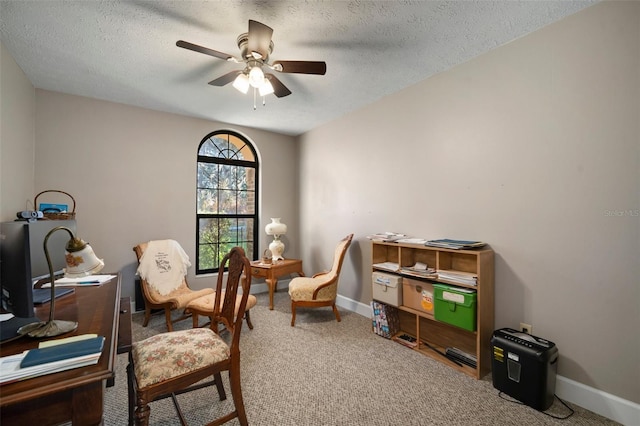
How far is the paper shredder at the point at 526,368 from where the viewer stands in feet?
5.73

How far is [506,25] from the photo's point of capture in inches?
77.6

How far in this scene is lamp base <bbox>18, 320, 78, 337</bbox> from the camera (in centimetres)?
106

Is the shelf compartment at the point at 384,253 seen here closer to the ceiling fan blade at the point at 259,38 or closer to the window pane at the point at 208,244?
the ceiling fan blade at the point at 259,38

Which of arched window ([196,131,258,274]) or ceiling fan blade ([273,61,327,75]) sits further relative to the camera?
arched window ([196,131,258,274])

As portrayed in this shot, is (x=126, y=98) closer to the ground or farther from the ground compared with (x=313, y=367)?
farther from the ground

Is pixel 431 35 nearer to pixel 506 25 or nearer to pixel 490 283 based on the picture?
pixel 506 25

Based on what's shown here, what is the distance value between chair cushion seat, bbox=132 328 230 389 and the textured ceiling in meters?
2.08

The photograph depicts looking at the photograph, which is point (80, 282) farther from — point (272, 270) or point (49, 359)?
point (272, 270)

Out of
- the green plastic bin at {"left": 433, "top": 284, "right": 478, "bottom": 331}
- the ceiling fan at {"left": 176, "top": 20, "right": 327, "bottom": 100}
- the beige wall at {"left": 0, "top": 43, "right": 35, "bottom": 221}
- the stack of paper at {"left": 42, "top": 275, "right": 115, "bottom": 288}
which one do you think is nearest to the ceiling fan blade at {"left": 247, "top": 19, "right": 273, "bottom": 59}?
the ceiling fan at {"left": 176, "top": 20, "right": 327, "bottom": 100}

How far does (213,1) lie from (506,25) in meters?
2.03

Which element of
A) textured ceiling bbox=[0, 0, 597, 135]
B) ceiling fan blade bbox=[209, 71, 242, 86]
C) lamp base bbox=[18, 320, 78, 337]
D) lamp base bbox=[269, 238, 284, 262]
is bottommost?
lamp base bbox=[269, 238, 284, 262]

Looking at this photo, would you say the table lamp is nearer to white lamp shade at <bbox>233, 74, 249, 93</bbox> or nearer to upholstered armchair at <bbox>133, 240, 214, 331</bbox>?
upholstered armchair at <bbox>133, 240, 214, 331</bbox>

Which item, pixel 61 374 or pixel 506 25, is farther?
pixel 506 25

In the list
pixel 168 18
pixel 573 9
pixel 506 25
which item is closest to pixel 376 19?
pixel 506 25
